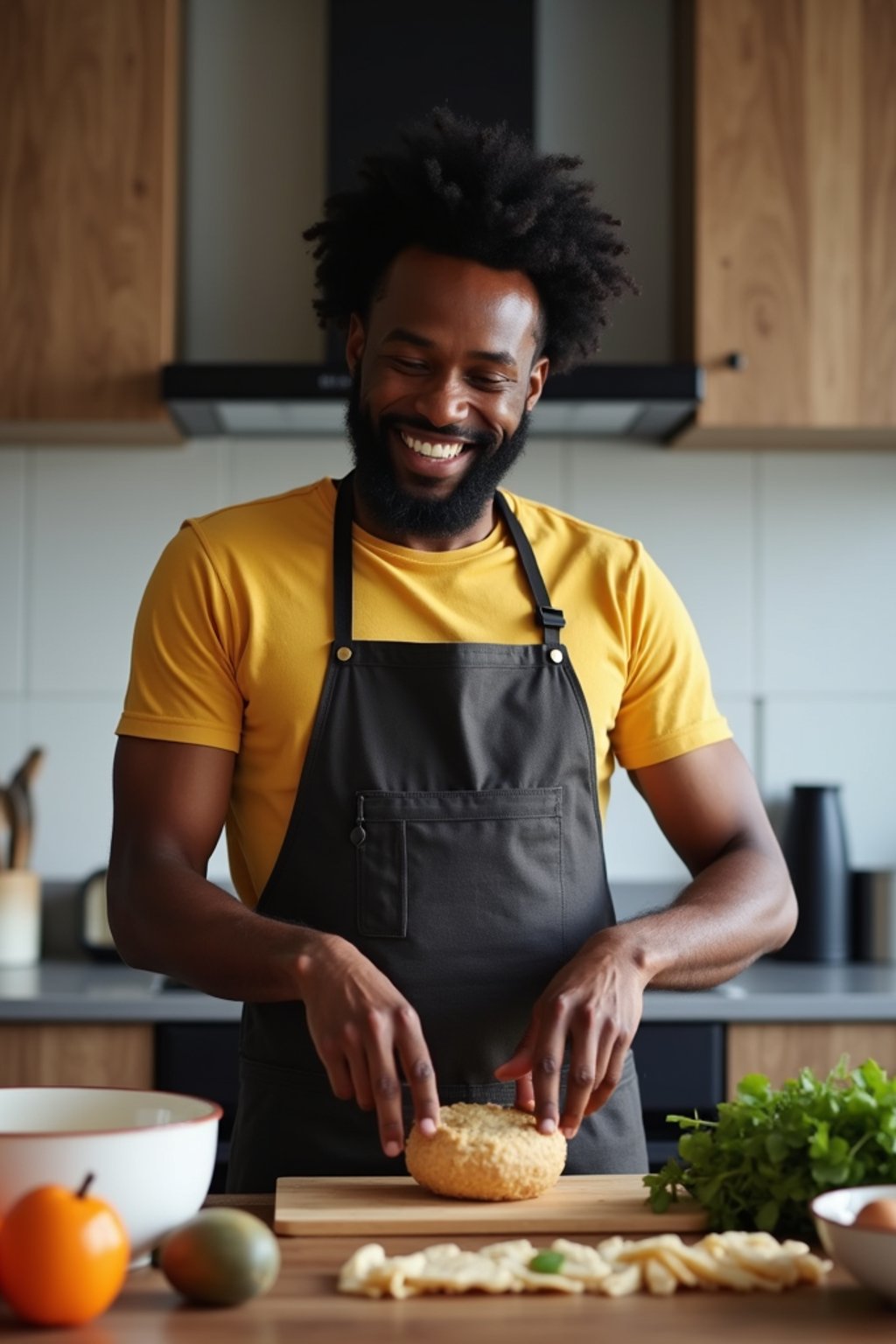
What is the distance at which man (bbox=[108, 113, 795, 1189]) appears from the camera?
1.52m

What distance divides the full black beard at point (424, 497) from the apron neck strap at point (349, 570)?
38 mm

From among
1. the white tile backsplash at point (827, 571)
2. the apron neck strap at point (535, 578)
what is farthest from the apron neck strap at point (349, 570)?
the white tile backsplash at point (827, 571)

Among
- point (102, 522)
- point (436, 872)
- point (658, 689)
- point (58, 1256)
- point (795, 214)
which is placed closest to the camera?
point (58, 1256)

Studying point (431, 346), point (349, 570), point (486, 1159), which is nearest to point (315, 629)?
point (349, 570)

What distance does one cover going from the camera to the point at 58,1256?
0.93 meters

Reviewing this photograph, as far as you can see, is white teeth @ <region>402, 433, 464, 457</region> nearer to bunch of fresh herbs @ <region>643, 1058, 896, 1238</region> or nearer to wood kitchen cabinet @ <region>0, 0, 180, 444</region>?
bunch of fresh herbs @ <region>643, 1058, 896, 1238</region>

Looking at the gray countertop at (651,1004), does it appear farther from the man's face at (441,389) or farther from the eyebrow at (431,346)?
the eyebrow at (431,346)

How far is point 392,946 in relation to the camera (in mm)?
1541

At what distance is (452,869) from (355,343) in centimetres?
58

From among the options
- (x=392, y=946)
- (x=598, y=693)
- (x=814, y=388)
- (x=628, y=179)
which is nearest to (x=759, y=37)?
(x=628, y=179)

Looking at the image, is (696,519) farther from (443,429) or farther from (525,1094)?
(525,1094)

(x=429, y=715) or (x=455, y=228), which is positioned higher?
(x=455, y=228)

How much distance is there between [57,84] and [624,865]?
163 centimetres

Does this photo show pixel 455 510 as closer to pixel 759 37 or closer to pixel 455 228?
pixel 455 228
